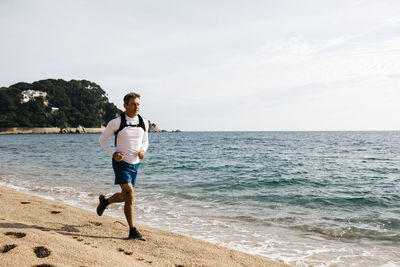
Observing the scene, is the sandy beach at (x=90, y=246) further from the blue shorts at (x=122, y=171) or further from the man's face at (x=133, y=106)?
the man's face at (x=133, y=106)

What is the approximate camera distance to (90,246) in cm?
418

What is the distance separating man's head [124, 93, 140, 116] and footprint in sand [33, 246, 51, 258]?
2286 mm

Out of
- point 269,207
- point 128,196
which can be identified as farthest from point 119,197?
point 269,207

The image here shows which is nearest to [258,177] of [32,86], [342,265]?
[342,265]

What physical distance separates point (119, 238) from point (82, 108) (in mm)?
151188

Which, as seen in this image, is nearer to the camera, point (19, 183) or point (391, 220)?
point (391, 220)

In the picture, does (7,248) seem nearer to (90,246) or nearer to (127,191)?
(90,246)

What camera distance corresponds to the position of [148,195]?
10.2 metres

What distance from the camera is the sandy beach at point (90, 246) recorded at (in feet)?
11.6

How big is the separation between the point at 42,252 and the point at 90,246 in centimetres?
70

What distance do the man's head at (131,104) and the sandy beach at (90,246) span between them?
2.16 m

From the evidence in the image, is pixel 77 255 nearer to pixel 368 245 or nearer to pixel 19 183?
pixel 368 245

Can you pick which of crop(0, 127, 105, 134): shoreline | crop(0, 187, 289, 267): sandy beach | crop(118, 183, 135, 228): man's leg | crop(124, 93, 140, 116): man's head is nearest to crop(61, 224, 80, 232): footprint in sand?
crop(0, 187, 289, 267): sandy beach

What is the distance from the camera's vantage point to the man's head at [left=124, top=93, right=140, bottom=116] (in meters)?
4.59
